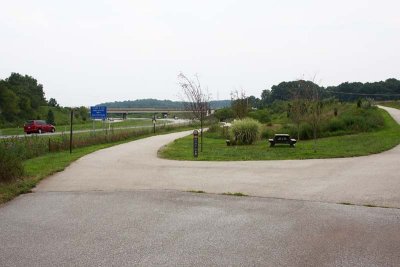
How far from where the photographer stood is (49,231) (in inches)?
220

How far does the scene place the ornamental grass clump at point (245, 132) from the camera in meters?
20.5

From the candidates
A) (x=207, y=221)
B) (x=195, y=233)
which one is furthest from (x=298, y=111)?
(x=195, y=233)

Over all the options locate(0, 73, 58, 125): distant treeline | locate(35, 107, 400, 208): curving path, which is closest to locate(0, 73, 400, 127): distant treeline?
locate(0, 73, 58, 125): distant treeline

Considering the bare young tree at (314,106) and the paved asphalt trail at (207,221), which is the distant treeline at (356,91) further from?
the paved asphalt trail at (207,221)

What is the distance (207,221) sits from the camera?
6.02 m

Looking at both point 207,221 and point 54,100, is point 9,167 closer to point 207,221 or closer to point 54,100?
point 207,221

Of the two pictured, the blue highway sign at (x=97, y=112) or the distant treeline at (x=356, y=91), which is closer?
the blue highway sign at (x=97, y=112)

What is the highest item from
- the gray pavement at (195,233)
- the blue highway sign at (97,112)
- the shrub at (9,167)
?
the blue highway sign at (97,112)

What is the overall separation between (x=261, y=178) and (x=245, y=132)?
10.9 metres

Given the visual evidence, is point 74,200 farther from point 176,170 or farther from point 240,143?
point 240,143

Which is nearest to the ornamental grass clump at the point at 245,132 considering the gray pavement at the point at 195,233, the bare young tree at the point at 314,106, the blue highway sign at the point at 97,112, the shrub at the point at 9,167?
the bare young tree at the point at 314,106

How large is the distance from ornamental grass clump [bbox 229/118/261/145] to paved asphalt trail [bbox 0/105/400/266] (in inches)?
394

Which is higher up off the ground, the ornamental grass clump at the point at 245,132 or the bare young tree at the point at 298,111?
the bare young tree at the point at 298,111

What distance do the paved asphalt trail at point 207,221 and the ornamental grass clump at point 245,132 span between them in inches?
394
